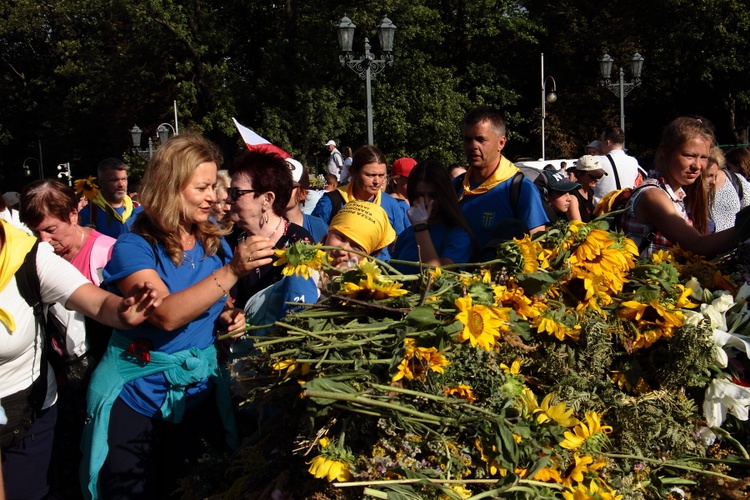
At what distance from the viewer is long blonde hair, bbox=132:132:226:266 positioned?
110 inches

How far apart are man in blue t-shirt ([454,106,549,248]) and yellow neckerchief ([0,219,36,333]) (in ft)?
7.47

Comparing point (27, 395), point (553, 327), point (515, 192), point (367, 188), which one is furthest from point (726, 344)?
point (367, 188)

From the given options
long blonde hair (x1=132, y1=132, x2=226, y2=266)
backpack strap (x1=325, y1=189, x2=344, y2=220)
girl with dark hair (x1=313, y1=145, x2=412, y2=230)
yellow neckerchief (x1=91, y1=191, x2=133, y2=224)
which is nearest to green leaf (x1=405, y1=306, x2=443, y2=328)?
long blonde hair (x1=132, y1=132, x2=226, y2=266)

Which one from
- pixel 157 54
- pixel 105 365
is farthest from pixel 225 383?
pixel 157 54

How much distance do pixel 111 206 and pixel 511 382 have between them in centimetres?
563

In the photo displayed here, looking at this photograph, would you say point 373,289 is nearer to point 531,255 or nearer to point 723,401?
point 531,255

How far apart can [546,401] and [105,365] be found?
1.72 m

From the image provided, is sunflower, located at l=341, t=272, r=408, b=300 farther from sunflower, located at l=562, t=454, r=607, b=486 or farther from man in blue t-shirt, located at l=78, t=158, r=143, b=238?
man in blue t-shirt, located at l=78, t=158, r=143, b=238

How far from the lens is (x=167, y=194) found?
281cm

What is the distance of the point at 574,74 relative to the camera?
104 ft

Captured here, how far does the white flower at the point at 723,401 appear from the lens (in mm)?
2076

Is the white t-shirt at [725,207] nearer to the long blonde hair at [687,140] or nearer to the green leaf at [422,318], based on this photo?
the long blonde hair at [687,140]

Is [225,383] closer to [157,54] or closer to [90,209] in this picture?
[90,209]

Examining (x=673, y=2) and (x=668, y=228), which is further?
(x=673, y=2)
